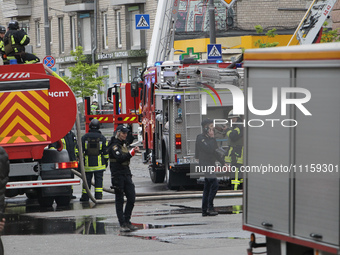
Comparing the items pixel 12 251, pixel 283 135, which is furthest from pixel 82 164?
pixel 283 135

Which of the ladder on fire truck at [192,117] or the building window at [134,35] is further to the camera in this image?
the building window at [134,35]

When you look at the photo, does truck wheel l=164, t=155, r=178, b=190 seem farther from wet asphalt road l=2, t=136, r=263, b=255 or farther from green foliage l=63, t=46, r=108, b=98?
green foliage l=63, t=46, r=108, b=98

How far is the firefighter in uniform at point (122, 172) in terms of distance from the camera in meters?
12.2

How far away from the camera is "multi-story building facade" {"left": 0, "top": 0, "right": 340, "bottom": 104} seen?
38.5m

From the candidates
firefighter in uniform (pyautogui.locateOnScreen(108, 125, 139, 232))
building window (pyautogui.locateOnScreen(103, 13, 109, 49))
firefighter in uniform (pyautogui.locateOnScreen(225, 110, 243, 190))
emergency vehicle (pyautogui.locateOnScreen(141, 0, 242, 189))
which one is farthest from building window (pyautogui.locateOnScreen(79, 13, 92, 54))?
firefighter in uniform (pyautogui.locateOnScreen(108, 125, 139, 232))

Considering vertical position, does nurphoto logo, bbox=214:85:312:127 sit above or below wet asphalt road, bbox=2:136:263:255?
above

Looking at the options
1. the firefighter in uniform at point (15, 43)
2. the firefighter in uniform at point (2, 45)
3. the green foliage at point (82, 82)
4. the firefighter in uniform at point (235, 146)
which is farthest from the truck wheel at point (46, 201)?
the green foliage at point (82, 82)

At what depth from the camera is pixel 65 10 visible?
171 feet

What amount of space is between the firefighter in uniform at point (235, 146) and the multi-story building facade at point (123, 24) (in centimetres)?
1579

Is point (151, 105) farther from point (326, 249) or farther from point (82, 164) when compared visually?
point (326, 249)

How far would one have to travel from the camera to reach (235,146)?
16828mm

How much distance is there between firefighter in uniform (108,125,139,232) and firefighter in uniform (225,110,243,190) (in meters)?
4.80

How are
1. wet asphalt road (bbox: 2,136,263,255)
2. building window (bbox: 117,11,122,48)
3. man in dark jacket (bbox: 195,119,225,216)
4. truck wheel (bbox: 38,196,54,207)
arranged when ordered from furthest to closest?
building window (bbox: 117,11,122,48)
truck wheel (bbox: 38,196,54,207)
man in dark jacket (bbox: 195,119,225,216)
wet asphalt road (bbox: 2,136,263,255)

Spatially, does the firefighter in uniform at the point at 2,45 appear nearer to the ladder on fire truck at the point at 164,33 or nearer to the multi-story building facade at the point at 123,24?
the ladder on fire truck at the point at 164,33
